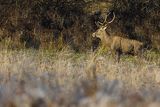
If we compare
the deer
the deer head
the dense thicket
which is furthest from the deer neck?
the dense thicket

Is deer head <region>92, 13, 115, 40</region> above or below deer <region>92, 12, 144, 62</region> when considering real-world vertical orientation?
above

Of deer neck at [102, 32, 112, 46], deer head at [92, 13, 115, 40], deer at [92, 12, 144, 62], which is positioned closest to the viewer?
deer at [92, 12, 144, 62]

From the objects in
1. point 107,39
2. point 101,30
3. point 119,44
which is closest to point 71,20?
point 101,30

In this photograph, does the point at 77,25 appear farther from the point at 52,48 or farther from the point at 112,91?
the point at 112,91

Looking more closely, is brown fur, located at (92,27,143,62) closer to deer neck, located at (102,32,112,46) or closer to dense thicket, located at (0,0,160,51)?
deer neck, located at (102,32,112,46)

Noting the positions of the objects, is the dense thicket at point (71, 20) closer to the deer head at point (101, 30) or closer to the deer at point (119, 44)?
the deer head at point (101, 30)

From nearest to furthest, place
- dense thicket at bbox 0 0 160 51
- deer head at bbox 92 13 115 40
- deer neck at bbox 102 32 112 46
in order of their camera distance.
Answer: deer neck at bbox 102 32 112 46
deer head at bbox 92 13 115 40
dense thicket at bbox 0 0 160 51

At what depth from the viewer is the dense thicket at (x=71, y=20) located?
758 inches

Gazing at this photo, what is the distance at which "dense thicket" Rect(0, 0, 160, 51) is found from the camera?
19266mm

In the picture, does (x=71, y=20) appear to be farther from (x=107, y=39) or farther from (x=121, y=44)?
(x=121, y=44)

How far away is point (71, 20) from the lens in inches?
782

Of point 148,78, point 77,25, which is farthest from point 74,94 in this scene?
point 77,25

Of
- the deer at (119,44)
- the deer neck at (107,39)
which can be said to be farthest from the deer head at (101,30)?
the deer neck at (107,39)

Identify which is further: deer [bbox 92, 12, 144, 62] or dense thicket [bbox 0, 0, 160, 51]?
dense thicket [bbox 0, 0, 160, 51]
